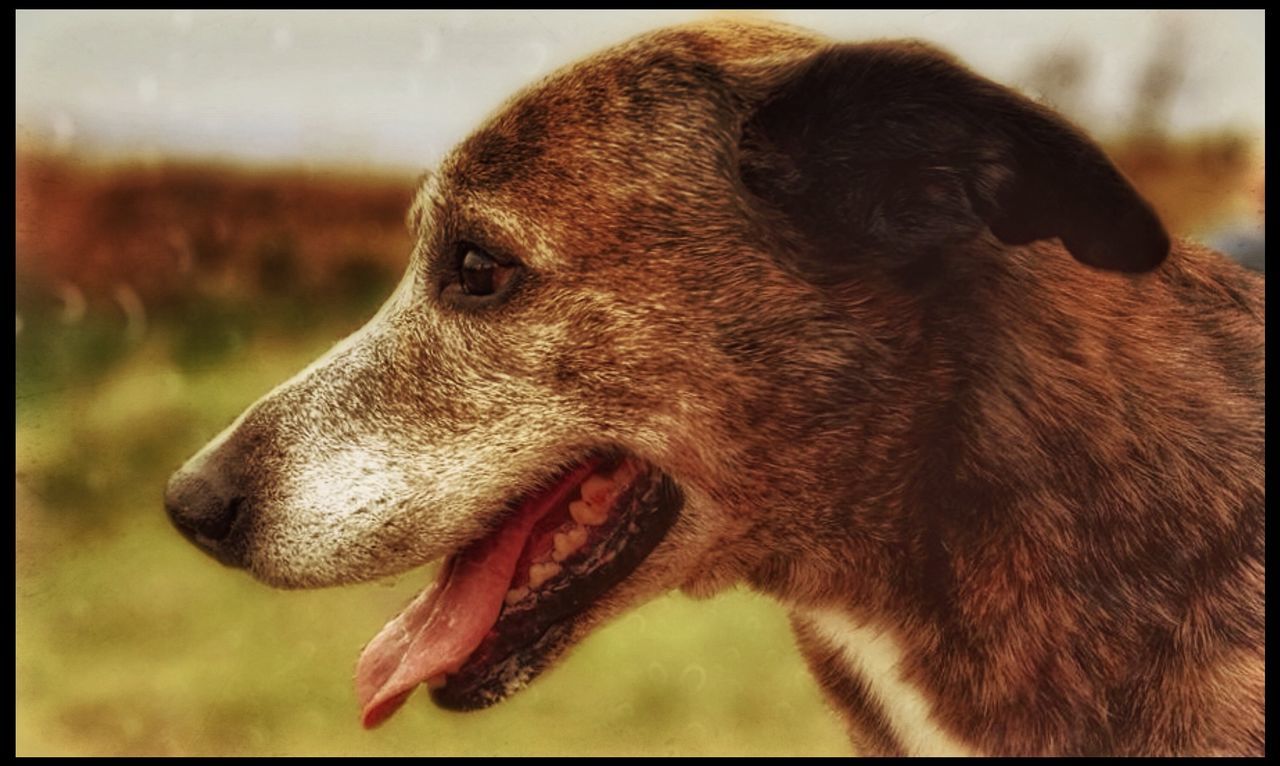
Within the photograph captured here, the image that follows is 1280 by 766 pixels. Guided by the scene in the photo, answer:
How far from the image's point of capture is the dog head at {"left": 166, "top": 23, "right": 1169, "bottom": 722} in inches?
81.3

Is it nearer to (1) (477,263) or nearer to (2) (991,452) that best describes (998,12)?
(2) (991,452)

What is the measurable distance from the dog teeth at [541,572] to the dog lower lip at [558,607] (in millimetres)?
14

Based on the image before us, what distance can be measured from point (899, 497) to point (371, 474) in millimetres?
980

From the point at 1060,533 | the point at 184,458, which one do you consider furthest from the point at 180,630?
the point at 1060,533

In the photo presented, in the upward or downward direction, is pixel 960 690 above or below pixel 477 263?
below

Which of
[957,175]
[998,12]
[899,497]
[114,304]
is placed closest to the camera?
[957,175]

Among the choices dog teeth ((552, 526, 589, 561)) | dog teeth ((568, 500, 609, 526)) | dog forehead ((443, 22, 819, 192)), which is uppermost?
dog forehead ((443, 22, 819, 192))

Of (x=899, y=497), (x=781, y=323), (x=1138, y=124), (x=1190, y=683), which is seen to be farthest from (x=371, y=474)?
(x=1138, y=124)

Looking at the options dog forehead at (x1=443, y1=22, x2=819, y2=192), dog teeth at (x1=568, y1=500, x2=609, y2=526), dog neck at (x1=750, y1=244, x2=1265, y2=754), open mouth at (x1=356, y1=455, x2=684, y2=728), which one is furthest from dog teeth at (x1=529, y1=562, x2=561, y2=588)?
dog forehead at (x1=443, y1=22, x2=819, y2=192)

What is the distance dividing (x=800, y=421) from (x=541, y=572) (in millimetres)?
583

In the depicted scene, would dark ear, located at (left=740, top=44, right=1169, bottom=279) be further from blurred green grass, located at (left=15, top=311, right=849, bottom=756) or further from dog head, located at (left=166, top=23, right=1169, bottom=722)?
blurred green grass, located at (left=15, top=311, right=849, bottom=756)

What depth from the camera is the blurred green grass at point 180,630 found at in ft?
9.25

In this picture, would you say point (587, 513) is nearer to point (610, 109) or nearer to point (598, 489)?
point (598, 489)

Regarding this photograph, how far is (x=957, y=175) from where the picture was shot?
202 cm
